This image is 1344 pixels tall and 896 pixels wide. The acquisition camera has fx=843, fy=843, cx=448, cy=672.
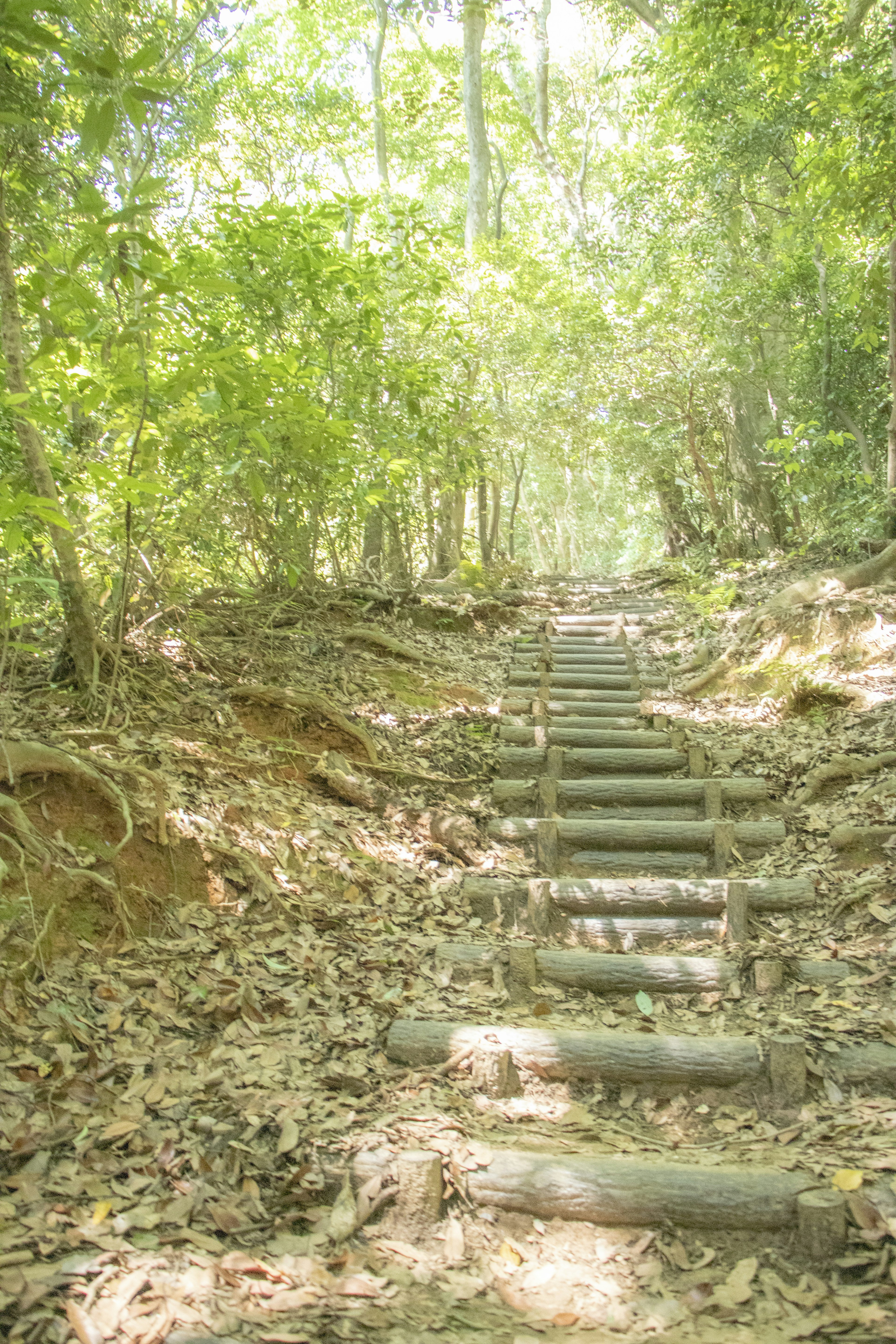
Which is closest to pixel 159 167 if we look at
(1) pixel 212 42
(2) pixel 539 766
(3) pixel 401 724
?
(1) pixel 212 42

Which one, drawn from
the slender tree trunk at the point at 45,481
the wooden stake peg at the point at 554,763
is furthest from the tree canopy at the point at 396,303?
the wooden stake peg at the point at 554,763

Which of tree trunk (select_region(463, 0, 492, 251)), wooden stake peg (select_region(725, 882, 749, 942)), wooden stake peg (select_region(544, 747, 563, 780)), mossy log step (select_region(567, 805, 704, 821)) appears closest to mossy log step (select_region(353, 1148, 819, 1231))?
wooden stake peg (select_region(725, 882, 749, 942))

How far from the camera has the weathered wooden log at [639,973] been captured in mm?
4012

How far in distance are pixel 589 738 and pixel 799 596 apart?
2739 mm

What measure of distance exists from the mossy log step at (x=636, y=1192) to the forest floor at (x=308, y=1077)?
2.0 inches

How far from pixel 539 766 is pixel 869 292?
5707 millimetres

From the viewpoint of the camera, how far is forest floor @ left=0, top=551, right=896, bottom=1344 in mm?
2398

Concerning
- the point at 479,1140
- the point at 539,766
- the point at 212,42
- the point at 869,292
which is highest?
the point at 212,42

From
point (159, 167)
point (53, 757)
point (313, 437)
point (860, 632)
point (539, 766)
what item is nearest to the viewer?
point (53, 757)

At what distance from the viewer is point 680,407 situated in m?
12.7

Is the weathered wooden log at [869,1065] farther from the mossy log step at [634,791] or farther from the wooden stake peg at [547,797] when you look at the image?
the wooden stake peg at [547,797]

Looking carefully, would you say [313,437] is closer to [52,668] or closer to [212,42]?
[52,668]

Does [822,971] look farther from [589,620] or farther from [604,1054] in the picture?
[589,620]

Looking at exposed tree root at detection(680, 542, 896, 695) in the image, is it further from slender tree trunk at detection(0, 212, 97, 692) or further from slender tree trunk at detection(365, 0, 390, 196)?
slender tree trunk at detection(365, 0, 390, 196)
